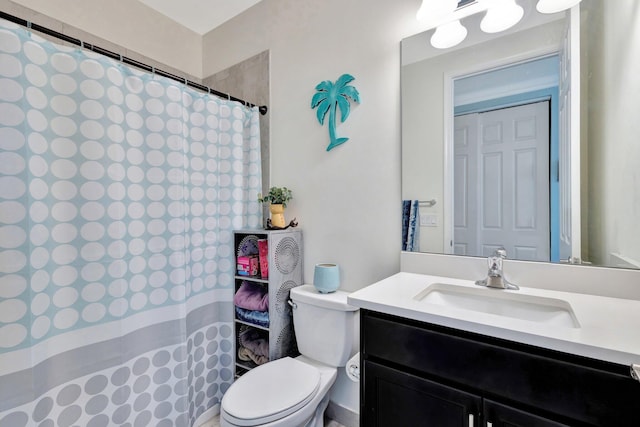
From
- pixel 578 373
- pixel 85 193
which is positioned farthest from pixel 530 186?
pixel 85 193

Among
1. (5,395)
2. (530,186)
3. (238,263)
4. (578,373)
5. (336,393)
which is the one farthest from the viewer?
(238,263)

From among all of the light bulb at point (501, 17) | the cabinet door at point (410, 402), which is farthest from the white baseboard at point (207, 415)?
the light bulb at point (501, 17)

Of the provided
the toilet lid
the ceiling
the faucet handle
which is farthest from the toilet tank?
the ceiling

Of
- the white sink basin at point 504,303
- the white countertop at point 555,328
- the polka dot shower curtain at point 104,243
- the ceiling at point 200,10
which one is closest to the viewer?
the white countertop at point 555,328

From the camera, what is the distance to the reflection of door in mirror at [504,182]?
1.14m

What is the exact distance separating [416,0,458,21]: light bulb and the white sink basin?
119 centimetres

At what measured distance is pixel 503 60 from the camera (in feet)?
3.97

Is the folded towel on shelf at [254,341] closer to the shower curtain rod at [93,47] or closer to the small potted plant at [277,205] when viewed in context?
the small potted plant at [277,205]

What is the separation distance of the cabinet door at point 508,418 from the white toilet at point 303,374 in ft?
2.28

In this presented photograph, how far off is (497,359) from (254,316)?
126 cm

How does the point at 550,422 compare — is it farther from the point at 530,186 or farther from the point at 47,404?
the point at 47,404

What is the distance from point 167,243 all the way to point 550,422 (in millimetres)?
1576

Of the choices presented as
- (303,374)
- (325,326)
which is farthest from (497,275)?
(303,374)

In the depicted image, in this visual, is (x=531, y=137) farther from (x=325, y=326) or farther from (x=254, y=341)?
(x=254, y=341)
